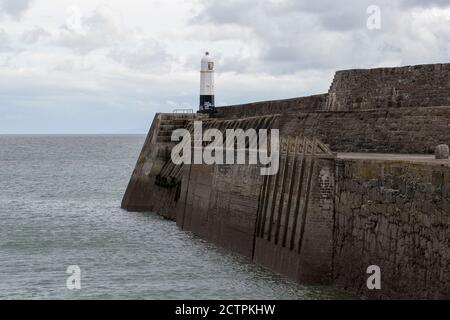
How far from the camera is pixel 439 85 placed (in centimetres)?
2434

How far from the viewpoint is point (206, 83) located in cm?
4850

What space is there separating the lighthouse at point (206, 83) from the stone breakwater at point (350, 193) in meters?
13.7

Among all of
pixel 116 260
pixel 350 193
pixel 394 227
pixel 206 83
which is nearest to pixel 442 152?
pixel 350 193

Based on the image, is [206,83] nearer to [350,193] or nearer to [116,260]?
[116,260]

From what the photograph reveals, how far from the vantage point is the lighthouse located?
157ft

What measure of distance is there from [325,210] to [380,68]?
850cm

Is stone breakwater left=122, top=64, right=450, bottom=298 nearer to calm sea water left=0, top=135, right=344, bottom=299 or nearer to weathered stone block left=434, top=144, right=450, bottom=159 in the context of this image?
weathered stone block left=434, top=144, right=450, bottom=159

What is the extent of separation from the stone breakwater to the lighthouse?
1368 cm

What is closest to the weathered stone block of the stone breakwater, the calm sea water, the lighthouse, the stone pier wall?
the stone breakwater

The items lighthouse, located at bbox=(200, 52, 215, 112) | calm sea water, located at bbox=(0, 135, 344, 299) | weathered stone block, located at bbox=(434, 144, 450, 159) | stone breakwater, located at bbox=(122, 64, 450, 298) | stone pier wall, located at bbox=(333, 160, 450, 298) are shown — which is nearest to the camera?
stone pier wall, located at bbox=(333, 160, 450, 298)

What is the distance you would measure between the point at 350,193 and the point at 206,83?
30.9 metres

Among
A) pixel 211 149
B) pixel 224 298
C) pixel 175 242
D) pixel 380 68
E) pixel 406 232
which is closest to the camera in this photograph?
pixel 406 232
